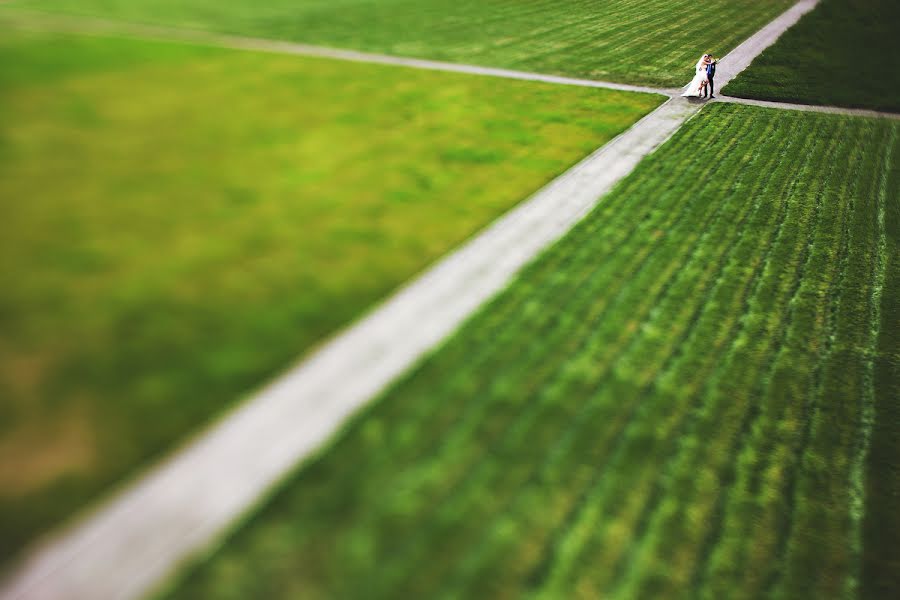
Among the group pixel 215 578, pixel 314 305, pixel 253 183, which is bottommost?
pixel 215 578

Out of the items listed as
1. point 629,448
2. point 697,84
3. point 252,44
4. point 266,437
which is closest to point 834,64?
point 697,84

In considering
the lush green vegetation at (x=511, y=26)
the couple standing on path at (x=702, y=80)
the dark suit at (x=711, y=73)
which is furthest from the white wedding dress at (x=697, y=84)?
the lush green vegetation at (x=511, y=26)

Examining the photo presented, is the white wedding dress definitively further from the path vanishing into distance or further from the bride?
the path vanishing into distance

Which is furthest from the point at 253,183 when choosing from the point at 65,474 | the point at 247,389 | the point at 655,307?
the point at 655,307

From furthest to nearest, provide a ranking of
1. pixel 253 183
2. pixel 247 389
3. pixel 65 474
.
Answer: pixel 253 183 < pixel 247 389 < pixel 65 474

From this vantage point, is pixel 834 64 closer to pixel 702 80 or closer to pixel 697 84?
pixel 702 80

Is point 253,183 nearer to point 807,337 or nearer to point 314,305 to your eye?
point 314,305
